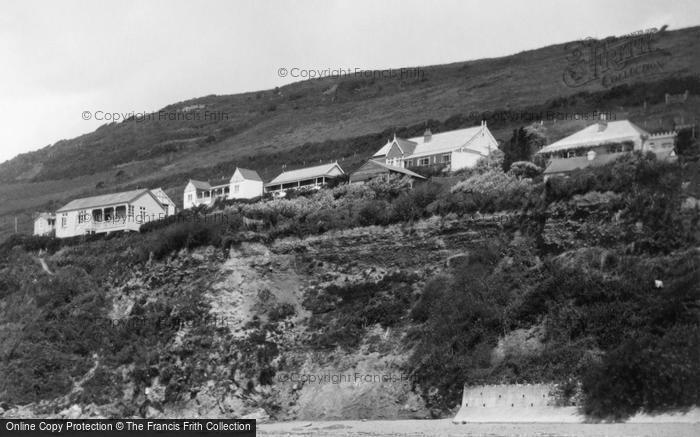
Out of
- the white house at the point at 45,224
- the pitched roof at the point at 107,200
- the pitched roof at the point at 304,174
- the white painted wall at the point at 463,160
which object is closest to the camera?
the white painted wall at the point at 463,160

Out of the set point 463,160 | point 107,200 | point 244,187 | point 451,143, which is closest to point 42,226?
point 107,200

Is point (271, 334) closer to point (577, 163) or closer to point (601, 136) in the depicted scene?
point (577, 163)

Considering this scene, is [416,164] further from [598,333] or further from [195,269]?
[598,333]

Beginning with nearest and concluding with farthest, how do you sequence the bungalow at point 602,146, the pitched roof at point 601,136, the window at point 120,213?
the bungalow at point 602,146 < the pitched roof at point 601,136 < the window at point 120,213

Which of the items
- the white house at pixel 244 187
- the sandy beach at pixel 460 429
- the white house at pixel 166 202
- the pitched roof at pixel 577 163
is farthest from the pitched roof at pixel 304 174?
the sandy beach at pixel 460 429

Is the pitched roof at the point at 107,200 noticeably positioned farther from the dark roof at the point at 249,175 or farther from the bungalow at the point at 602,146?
the bungalow at the point at 602,146

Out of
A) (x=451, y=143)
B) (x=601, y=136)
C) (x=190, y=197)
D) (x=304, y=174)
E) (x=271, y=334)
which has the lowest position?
(x=271, y=334)
